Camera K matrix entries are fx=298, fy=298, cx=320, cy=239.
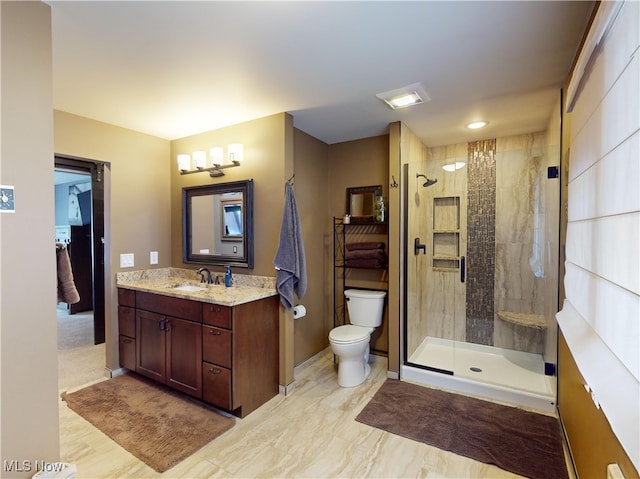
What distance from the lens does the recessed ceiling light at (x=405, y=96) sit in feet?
6.95

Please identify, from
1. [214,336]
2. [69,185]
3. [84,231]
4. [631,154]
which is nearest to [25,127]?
[214,336]

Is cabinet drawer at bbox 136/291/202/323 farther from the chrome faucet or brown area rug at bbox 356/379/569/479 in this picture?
brown area rug at bbox 356/379/569/479

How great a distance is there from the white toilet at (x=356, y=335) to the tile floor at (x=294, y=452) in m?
0.26

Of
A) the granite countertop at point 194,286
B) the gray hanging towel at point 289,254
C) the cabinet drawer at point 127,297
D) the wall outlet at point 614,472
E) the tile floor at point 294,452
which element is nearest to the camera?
the wall outlet at point 614,472

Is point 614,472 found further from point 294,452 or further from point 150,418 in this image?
point 150,418

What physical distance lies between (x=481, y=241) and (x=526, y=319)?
855mm

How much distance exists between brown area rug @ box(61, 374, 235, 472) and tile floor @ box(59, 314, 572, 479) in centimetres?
5

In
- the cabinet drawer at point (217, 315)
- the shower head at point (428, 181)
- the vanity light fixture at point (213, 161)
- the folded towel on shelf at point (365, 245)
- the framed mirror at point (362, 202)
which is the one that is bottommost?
the cabinet drawer at point (217, 315)

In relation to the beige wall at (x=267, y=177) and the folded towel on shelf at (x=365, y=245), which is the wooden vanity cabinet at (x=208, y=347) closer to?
the beige wall at (x=267, y=177)

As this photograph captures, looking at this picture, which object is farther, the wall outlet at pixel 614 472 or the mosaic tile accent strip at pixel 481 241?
the mosaic tile accent strip at pixel 481 241

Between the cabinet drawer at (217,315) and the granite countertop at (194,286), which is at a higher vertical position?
the granite countertop at (194,286)

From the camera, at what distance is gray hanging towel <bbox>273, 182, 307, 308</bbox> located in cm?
246

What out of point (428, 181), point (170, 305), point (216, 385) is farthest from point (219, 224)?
point (428, 181)

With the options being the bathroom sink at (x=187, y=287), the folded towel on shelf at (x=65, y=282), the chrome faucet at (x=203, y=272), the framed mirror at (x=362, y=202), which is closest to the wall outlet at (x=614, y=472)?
the framed mirror at (x=362, y=202)
